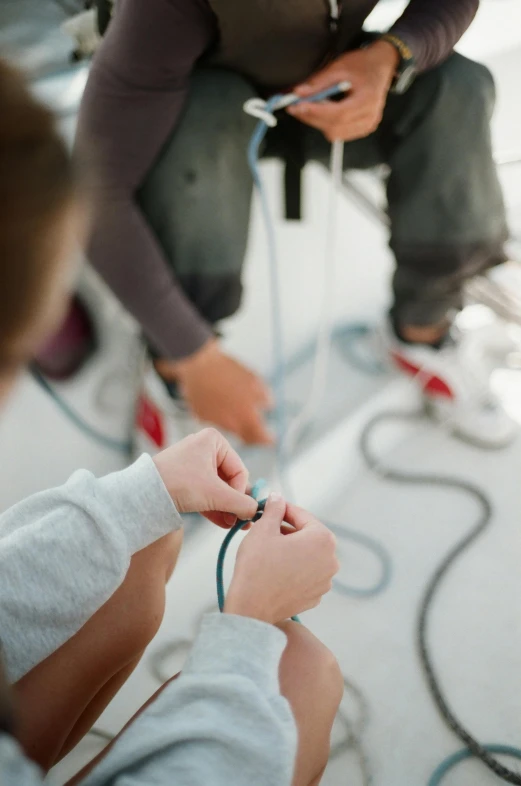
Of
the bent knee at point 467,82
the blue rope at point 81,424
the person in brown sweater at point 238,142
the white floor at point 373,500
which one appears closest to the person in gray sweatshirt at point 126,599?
the white floor at point 373,500

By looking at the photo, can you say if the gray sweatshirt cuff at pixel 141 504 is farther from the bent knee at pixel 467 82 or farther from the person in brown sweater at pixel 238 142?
the bent knee at pixel 467 82

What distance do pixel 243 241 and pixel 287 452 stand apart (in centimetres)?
34

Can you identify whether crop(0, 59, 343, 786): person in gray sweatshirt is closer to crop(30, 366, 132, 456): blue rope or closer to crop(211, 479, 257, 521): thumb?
crop(211, 479, 257, 521): thumb

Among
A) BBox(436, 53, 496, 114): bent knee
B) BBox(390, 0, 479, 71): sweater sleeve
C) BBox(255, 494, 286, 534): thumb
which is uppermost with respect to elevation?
BBox(390, 0, 479, 71): sweater sleeve

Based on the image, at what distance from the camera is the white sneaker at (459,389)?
969 millimetres

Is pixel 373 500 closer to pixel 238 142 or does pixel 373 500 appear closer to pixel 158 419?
pixel 158 419

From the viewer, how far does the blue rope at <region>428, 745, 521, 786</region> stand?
63 cm

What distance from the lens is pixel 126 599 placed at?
0.50m

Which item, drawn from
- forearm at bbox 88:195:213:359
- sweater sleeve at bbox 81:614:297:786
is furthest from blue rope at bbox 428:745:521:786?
forearm at bbox 88:195:213:359

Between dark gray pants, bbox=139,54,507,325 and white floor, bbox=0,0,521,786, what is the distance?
10 centimetres

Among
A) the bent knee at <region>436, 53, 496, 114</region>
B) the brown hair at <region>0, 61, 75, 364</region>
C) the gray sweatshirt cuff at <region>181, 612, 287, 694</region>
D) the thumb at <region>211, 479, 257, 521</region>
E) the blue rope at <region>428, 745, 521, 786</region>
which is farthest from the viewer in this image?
the bent knee at <region>436, 53, 496, 114</region>

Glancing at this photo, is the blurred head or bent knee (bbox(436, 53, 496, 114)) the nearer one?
the blurred head

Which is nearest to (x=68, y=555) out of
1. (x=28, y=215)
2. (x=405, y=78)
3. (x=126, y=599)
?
(x=126, y=599)

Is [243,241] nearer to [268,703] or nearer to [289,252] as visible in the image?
[289,252]
